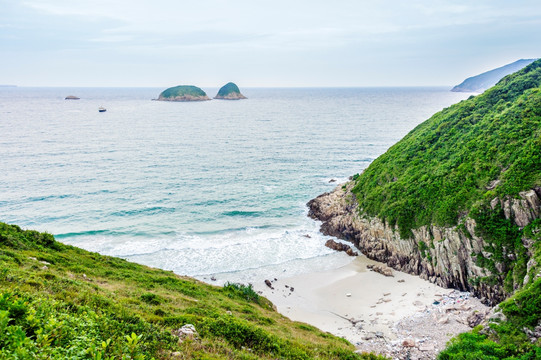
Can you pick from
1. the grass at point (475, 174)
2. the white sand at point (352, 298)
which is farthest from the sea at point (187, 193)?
the grass at point (475, 174)

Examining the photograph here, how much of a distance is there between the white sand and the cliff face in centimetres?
128

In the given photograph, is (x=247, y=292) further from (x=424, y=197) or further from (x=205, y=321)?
(x=424, y=197)

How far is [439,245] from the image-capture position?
26.8 m

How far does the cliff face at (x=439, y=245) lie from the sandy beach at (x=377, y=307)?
103 cm

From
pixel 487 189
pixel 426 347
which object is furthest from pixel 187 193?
pixel 426 347

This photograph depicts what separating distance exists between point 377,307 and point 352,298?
7.32 ft

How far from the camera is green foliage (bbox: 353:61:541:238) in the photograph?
2631 cm

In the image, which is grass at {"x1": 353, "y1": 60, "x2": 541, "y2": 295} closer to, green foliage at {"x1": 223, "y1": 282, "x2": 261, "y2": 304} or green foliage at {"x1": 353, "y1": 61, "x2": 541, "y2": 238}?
green foliage at {"x1": 353, "y1": 61, "x2": 541, "y2": 238}

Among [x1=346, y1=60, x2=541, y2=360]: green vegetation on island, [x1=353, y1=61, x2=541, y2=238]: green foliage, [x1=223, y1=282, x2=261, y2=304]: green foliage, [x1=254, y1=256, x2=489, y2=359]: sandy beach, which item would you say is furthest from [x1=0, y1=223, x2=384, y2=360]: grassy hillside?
[x1=353, y1=61, x2=541, y2=238]: green foliage

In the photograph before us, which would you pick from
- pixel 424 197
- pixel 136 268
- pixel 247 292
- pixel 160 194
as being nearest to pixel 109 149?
pixel 160 194

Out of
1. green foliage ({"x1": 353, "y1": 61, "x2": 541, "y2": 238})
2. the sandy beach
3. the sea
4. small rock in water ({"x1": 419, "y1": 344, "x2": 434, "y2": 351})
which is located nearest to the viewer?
small rock in water ({"x1": 419, "y1": 344, "x2": 434, "y2": 351})

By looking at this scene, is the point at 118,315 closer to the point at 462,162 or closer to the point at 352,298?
the point at 352,298

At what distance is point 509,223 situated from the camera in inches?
907

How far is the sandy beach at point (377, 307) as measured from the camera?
2042cm
